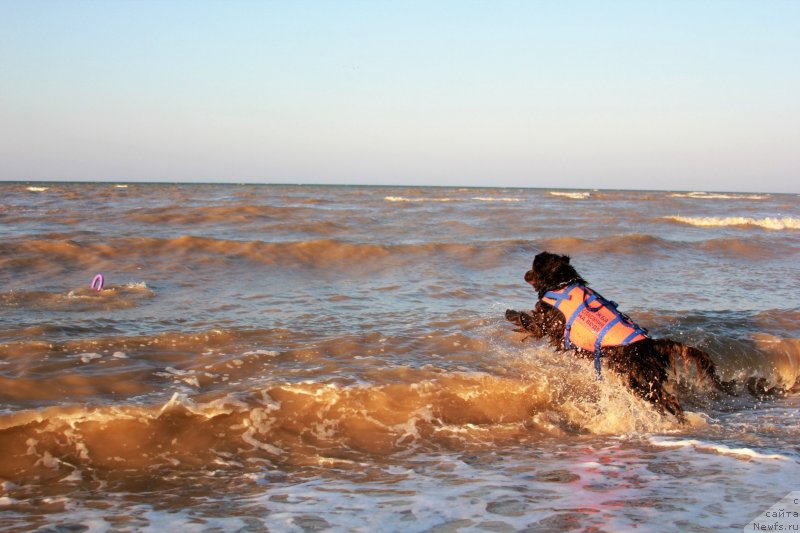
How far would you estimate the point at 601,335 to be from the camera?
5.75m

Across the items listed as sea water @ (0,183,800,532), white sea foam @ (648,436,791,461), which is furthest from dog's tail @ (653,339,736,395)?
white sea foam @ (648,436,791,461)

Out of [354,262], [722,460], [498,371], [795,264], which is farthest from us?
[795,264]

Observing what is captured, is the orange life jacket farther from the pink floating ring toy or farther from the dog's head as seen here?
the pink floating ring toy

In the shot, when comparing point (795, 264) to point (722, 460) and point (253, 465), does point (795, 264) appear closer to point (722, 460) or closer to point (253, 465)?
point (722, 460)

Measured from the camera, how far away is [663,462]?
15.0 ft

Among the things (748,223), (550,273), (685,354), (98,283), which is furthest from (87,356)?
(748,223)

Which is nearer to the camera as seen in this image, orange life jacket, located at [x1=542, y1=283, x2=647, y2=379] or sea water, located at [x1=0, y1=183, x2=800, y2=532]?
sea water, located at [x1=0, y1=183, x2=800, y2=532]

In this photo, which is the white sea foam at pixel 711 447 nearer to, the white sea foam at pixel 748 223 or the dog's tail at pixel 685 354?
the dog's tail at pixel 685 354

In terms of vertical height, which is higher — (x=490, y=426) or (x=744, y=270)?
(x=744, y=270)

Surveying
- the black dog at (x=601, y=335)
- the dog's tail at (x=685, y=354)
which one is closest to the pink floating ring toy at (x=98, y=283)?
the black dog at (x=601, y=335)

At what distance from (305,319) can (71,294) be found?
3.42m

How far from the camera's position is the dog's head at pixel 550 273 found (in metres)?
6.31

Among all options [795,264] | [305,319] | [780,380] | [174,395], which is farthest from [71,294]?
[795,264]

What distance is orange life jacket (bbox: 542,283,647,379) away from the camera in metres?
5.70
